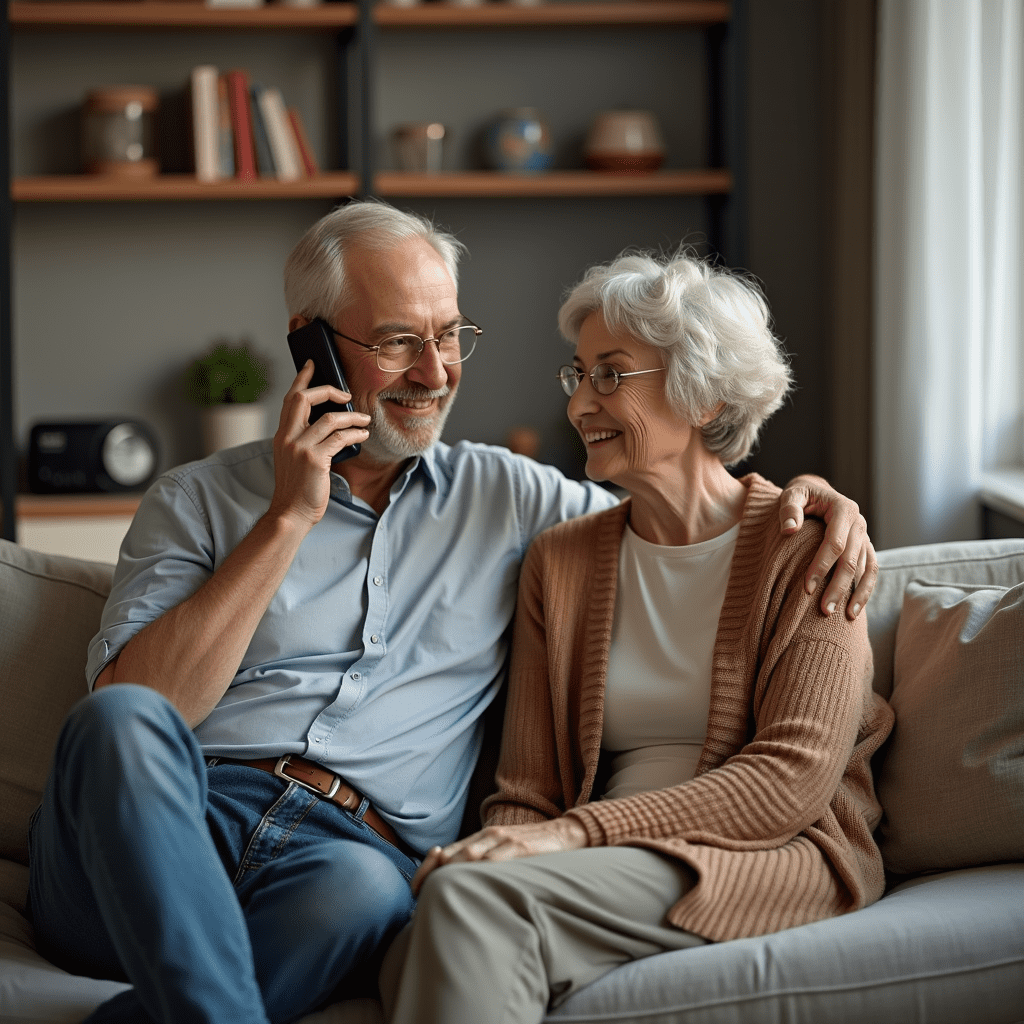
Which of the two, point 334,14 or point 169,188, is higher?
point 334,14

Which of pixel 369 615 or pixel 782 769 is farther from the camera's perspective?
pixel 369 615

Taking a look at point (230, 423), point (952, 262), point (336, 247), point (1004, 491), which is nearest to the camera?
point (336, 247)

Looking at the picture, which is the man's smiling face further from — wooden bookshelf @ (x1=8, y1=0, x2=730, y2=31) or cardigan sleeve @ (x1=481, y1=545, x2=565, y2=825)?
wooden bookshelf @ (x1=8, y1=0, x2=730, y2=31)

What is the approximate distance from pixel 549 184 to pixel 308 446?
2.16 meters

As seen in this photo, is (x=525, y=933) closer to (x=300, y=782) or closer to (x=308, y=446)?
(x=300, y=782)

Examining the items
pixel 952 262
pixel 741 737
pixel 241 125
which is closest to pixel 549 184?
pixel 241 125

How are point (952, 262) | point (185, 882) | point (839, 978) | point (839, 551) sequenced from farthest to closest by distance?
point (952, 262) < point (839, 551) < point (839, 978) < point (185, 882)

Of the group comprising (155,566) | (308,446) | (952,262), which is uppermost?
(952,262)

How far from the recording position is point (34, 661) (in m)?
1.79

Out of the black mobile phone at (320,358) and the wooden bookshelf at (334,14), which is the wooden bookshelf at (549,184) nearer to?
the wooden bookshelf at (334,14)

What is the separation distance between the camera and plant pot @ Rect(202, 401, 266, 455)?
375cm

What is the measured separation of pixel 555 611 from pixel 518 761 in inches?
8.6

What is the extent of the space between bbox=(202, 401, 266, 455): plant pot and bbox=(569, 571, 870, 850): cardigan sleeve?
99.7 inches

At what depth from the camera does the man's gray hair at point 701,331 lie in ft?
5.63
